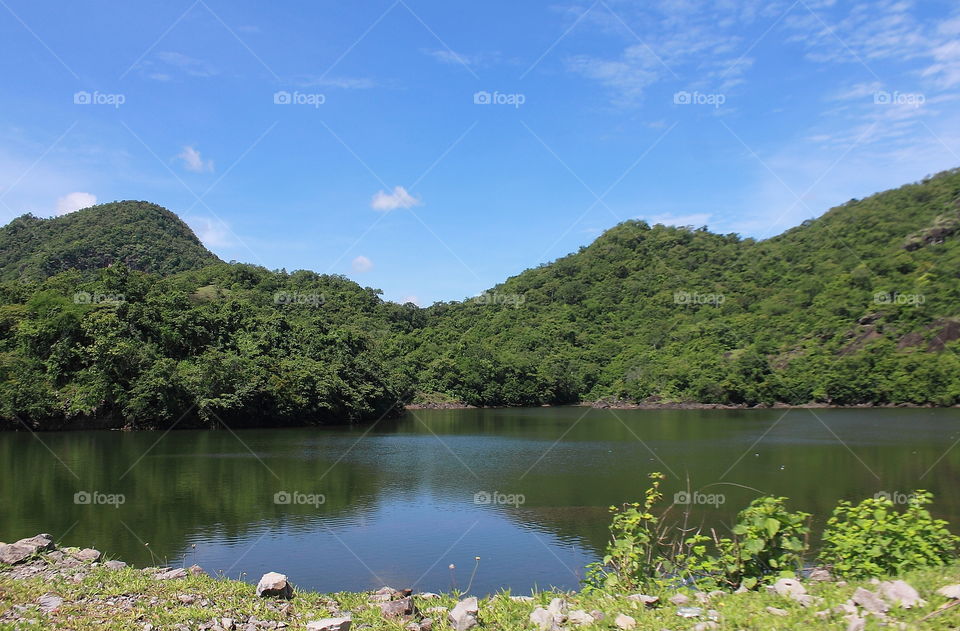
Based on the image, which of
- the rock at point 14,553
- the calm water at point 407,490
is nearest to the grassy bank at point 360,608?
the rock at point 14,553

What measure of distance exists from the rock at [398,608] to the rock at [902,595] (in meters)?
4.22

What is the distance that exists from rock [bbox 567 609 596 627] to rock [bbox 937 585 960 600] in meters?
2.61

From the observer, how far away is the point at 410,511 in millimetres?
17188

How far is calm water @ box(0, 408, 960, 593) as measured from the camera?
12.4m

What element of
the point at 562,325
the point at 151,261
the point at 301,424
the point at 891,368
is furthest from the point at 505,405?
the point at 151,261

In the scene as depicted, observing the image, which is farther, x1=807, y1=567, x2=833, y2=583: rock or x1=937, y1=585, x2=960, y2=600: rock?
x1=807, y1=567, x2=833, y2=583: rock

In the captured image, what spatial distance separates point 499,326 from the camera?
100875mm

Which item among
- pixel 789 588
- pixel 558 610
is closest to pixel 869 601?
pixel 789 588

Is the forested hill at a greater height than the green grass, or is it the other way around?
the forested hill

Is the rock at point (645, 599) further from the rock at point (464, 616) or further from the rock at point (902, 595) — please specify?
the rock at point (902, 595)

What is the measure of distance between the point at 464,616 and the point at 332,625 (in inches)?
46.7

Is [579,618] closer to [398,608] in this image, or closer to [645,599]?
[645,599]

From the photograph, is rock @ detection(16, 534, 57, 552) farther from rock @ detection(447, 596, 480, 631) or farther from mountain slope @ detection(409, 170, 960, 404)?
mountain slope @ detection(409, 170, 960, 404)

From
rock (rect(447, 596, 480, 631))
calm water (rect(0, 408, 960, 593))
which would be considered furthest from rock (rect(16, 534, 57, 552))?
rock (rect(447, 596, 480, 631))
